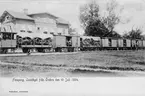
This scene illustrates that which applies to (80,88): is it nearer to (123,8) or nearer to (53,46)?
(123,8)

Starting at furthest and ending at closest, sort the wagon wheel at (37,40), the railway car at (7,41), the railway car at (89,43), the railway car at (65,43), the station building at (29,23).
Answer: the railway car at (89,43)
the railway car at (65,43)
the wagon wheel at (37,40)
the railway car at (7,41)
the station building at (29,23)

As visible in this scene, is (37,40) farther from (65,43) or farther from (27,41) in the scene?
(65,43)

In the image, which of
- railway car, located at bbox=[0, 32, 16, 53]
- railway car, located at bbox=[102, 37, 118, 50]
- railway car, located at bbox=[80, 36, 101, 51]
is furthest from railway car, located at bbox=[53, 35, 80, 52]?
railway car, located at bbox=[0, 32, 16, 53]

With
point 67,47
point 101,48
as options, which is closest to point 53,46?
point 67,47

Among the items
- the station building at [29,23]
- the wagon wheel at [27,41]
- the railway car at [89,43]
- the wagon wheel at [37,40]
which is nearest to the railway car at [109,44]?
the railway car at [89,43]

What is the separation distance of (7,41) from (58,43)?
3.95m

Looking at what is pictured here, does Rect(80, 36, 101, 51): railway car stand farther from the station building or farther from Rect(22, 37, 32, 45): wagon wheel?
Rect(22, 37, 32, 45): wagon wheel

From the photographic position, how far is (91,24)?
9.09m

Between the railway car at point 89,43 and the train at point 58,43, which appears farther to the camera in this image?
the railway car at point 89,43

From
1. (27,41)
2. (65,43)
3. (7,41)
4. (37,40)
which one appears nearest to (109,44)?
(65,43)

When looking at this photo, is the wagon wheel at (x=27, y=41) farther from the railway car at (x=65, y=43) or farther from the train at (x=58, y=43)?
the railway car at (x=65, y=43)

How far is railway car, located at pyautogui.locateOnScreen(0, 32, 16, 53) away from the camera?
879 centimetres

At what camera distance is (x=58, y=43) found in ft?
41.4

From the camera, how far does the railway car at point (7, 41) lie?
28.8 ft
